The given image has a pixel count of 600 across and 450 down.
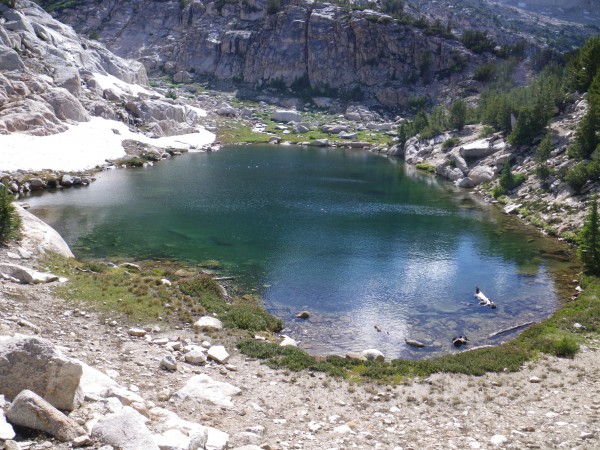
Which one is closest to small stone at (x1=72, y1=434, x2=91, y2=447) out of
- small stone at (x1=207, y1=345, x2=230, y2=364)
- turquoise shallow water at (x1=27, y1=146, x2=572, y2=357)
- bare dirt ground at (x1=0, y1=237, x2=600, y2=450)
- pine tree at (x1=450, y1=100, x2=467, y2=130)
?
bare dirt ground at (x1=0, y1=237, x2=600, y2=450)

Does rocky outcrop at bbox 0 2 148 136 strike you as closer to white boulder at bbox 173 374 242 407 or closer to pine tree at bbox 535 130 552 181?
pine tree at bbox 535 130 552 181

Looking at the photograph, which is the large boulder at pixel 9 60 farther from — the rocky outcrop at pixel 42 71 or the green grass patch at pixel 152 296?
the green grass patch at pixel 152 296

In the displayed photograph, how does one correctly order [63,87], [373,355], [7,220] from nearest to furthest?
1. [373,355]
2. [7,220]
3. [63,87]

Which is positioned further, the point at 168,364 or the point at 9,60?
the point at 9,60

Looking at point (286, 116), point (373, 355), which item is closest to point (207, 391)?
point (373, 355)

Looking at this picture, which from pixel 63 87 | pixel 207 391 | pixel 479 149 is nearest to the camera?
pixel 207 391

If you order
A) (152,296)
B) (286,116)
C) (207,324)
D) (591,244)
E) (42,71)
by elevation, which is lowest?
(286,116)

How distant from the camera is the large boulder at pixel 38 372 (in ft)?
43.9

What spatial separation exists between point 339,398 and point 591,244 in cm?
2898

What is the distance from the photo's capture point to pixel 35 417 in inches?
467

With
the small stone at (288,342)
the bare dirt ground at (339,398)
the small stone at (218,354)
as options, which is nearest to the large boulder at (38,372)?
the bare dirt ground at (339,398)

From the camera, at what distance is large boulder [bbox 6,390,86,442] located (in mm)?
11820

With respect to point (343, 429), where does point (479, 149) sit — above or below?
below

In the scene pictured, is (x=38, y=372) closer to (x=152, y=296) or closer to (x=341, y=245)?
(x=152, y=296)
